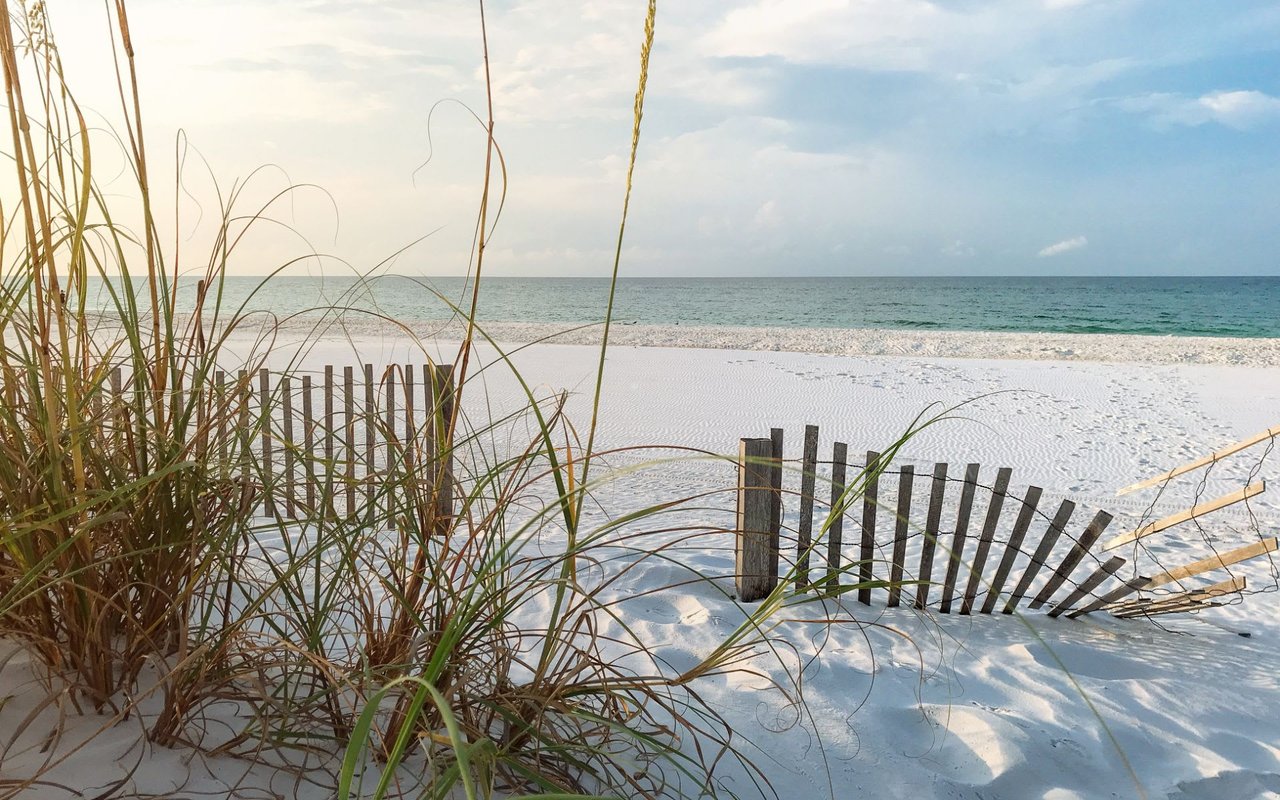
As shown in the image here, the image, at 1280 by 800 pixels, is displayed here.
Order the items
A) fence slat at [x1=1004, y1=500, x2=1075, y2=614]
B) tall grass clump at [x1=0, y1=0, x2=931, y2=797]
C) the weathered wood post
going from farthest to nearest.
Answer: fence slat at [x1=1004, y1=500, x2=1075, y2=614], the weathered wood post, tall grass clump at [x1=0, y1=0, x2=931, y2=797]

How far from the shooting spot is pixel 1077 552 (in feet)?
11.2

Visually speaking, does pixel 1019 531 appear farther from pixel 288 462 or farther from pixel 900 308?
pixel 900 308

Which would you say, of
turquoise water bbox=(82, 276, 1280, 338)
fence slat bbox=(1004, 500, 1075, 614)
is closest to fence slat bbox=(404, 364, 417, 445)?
fence slat bbox=(1004, 500, 1075, 614)

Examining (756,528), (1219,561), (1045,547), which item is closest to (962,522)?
(1045,547)

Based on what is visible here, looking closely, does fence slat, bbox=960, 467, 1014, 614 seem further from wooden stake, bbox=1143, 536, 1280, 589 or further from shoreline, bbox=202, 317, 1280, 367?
shoreline, bbox=202, 317, 1280, 367

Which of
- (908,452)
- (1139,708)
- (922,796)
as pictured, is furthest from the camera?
(908,452)

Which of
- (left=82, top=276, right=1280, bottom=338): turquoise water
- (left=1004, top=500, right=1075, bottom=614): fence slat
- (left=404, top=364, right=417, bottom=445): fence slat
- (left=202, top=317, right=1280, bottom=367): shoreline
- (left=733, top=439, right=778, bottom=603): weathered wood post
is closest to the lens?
(left=404, top=364, right=417, bottom=445): fence slat

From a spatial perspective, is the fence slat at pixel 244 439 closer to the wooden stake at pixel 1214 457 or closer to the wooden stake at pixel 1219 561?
the wooden stake at pixel 1214 457

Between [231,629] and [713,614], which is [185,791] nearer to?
[231,629]

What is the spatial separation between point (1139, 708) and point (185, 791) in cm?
278

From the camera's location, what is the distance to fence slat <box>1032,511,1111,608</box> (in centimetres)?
339

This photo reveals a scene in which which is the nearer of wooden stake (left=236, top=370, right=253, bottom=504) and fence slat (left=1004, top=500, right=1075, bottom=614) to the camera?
wooden stake (left=236, top=370, right=253, bottom=504)

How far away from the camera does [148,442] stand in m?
1.64

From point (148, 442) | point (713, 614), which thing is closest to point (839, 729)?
point (713, 614)
